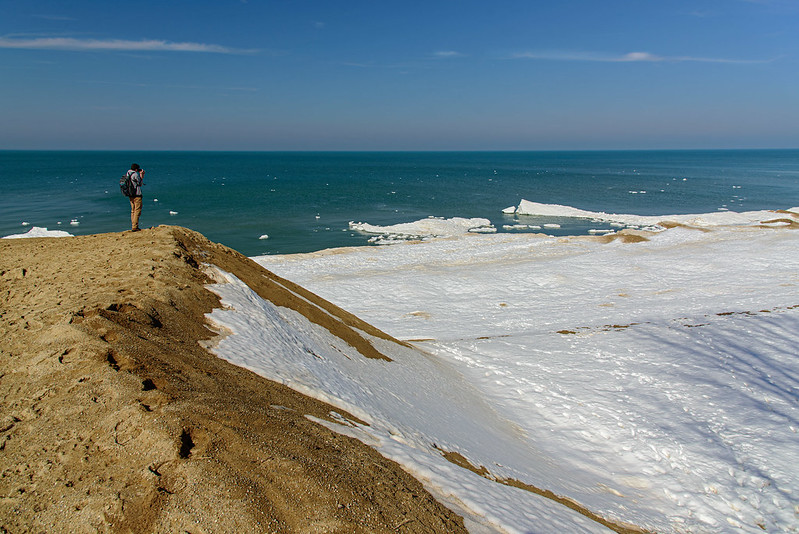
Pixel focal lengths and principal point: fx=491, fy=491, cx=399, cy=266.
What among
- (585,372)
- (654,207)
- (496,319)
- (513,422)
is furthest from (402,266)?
(654,207)

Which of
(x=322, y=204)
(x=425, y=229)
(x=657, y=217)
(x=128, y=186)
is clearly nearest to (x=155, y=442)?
(x=128, y=186)

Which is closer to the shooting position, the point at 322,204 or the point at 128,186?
the point at 128,186

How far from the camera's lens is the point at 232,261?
15.8m

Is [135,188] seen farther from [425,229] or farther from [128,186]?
[425,229]

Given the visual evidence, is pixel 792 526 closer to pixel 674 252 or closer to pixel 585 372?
pixel 585 372

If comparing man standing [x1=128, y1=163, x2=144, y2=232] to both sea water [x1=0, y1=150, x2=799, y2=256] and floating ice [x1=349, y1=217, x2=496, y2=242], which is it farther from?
floating ice [x1=349, y1=217, x2=496, y2=242]

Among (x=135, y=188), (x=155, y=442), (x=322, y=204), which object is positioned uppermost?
(x=135, y=188)

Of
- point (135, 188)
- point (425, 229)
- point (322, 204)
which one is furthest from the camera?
point (322, 204)

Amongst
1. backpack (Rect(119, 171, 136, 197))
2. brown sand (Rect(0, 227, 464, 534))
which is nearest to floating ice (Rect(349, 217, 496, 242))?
backpack (Rect(119, 171, 136, 197))

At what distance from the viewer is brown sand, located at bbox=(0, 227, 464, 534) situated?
16.9 feet

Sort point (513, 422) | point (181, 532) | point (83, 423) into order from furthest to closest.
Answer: point (513, 422), point (83, 423), point (181, 532)

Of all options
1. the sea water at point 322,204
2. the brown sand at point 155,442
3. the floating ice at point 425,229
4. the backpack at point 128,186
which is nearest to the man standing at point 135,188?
the backpack at point 128,186

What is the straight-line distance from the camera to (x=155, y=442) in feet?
19.2

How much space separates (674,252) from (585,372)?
23041 millimetres
